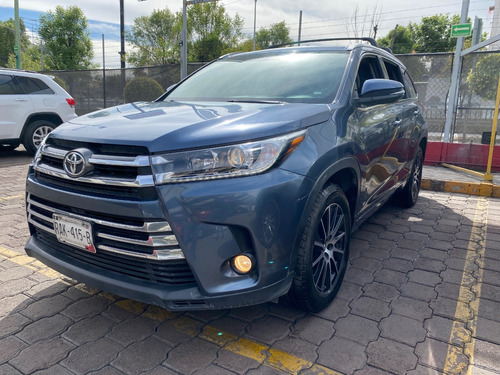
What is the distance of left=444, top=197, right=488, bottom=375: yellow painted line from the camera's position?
6.97 feet

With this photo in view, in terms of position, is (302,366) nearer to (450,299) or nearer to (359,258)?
(450,299)

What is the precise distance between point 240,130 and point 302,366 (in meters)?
1.28

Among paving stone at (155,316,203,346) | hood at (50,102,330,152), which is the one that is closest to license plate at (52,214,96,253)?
hood at (50,102,330,152)

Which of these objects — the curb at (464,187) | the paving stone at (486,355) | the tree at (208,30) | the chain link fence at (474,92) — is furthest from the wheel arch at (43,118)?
the tree at (208,30)

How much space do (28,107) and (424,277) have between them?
26.2 feet

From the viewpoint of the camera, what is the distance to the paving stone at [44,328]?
230cm

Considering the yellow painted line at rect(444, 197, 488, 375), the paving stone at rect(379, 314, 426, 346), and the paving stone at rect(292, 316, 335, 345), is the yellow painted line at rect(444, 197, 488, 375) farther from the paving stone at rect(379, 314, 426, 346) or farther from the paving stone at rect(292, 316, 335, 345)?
the paving stone at rect(292, 316, 335, 345)

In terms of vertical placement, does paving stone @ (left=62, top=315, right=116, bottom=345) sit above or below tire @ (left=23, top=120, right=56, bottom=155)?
below

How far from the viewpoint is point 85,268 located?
87.7 inches

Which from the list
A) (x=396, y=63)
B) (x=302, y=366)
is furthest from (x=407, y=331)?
(x=396, y=63)

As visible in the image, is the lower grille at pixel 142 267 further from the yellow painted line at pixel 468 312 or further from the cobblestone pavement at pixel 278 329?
the yellow painted line at pixel 468 312

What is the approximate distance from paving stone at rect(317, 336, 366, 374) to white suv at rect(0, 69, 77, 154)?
7.85 meters

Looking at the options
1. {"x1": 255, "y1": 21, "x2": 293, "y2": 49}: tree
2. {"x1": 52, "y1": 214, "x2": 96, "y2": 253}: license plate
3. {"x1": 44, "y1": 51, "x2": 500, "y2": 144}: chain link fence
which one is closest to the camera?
→ {"x1": 52, "y1": 214, "x2": 96, "y2": 253}: license plate

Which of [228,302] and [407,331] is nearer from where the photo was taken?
[228,302]
